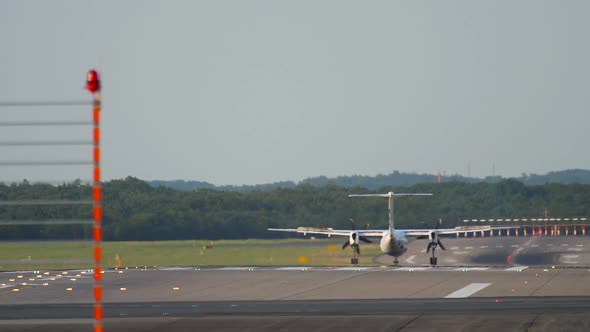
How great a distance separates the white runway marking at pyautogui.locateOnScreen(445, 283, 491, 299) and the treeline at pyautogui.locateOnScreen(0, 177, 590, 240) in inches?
1849

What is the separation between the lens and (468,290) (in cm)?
4359

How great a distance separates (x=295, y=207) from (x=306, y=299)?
315ft

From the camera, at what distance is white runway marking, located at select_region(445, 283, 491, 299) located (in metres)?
40.9

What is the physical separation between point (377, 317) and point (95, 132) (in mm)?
20517

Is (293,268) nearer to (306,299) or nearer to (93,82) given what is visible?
(306,299)

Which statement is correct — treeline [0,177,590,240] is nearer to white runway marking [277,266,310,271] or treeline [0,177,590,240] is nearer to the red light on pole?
white runway marking [277,266,310,271]

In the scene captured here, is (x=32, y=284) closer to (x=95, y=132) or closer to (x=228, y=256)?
(x=228, y=256)

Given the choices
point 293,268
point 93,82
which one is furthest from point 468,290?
point 93,82

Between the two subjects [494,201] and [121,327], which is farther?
[494,201]

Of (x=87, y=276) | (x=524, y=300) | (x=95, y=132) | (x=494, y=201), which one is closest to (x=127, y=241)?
(x=87, y=276)

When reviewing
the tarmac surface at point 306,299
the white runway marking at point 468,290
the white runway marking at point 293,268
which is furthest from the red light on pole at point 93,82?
the white runway marking at point 293,268

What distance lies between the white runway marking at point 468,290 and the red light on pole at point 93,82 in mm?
29315

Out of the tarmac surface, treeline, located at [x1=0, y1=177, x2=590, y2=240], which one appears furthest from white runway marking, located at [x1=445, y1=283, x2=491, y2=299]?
treeline, located at [x1=0, y1=177, x2=590, y2=240]

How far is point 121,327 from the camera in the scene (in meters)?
30.5
